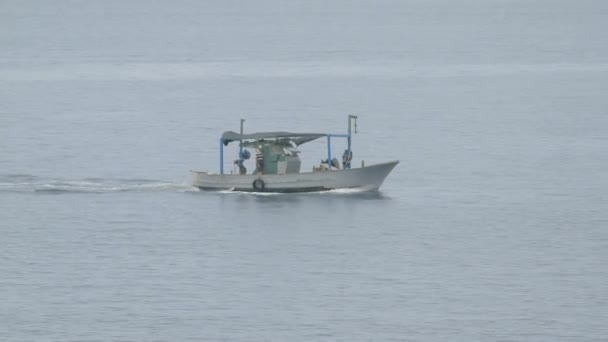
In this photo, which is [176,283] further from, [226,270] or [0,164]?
[0,164]

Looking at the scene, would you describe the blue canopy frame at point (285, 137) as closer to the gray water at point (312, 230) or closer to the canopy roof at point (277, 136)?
the canopy roof at point (277, 136)

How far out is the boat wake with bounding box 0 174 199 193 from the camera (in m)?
91.4

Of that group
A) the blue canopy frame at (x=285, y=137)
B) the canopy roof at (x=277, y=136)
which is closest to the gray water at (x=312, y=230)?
the blue canopy frame at (x=285, y=137)

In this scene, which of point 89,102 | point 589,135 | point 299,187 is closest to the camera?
point 299,187

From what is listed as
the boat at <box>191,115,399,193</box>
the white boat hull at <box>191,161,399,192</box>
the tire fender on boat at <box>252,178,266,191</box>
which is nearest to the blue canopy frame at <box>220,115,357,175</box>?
the boat at <box>191,115,399,193</box>

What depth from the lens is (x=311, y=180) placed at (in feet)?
285

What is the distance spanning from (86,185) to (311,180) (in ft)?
41.2

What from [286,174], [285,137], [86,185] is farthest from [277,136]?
[86,185]

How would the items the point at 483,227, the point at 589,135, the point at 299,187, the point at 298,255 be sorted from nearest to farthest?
the point at 298,255 < the point at 483,227 < the point at 299,187 < the point at 589,135

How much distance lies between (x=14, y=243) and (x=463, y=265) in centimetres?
1877

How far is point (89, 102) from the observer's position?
145000 mm

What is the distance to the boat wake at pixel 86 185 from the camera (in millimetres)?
91412

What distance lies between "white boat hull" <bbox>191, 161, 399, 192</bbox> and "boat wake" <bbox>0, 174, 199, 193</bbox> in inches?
136

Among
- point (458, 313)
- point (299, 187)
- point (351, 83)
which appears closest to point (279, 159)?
point (299, 187)
